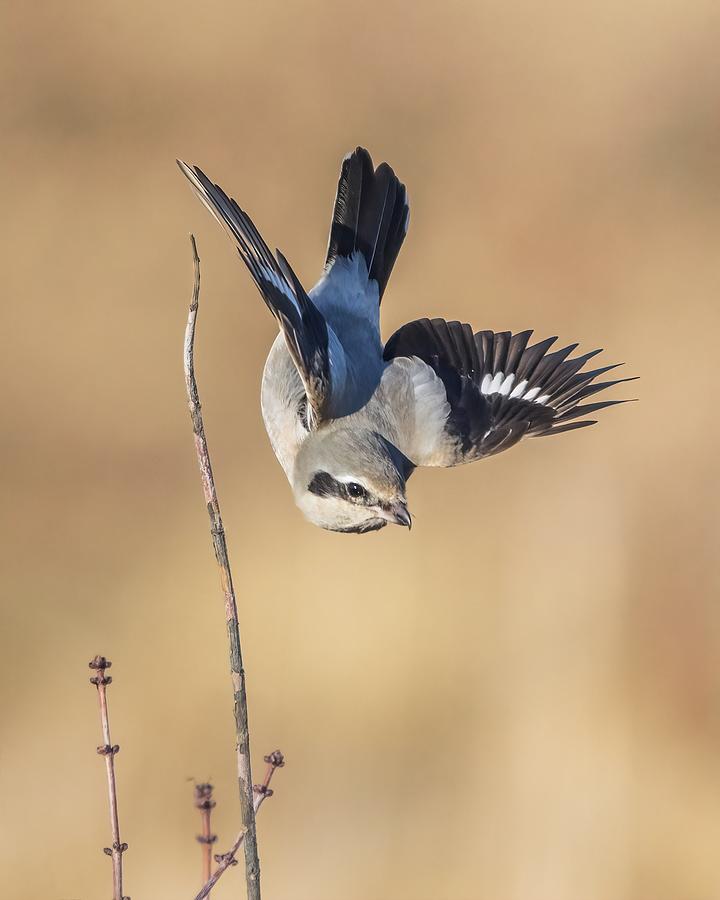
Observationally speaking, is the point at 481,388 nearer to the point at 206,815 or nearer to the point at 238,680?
the point at 206,815

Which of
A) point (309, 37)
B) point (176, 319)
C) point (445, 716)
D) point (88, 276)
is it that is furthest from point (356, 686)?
point (309, 37)

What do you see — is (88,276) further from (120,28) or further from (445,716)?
(445,716)

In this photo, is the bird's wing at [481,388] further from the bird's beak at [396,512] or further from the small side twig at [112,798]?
the small side twig at [112,798]

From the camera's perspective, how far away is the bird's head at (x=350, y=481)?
61.6 inches

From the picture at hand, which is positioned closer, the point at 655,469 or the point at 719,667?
the point at 719,667

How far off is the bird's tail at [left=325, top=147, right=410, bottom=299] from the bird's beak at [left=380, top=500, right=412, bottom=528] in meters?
0.73

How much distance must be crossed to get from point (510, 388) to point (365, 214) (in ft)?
1.54

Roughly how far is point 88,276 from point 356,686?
1.72 m

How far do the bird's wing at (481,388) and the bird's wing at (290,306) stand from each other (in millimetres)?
202

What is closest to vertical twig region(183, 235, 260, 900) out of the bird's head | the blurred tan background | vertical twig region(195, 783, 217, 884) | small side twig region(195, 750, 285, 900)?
small side twig region(195, 750, 285, 900)

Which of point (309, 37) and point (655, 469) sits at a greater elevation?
A: point (309, 37)

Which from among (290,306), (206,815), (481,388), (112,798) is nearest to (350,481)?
(290,306)

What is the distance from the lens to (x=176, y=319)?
3672 mm

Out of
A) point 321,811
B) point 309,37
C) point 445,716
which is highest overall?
point 309,37
